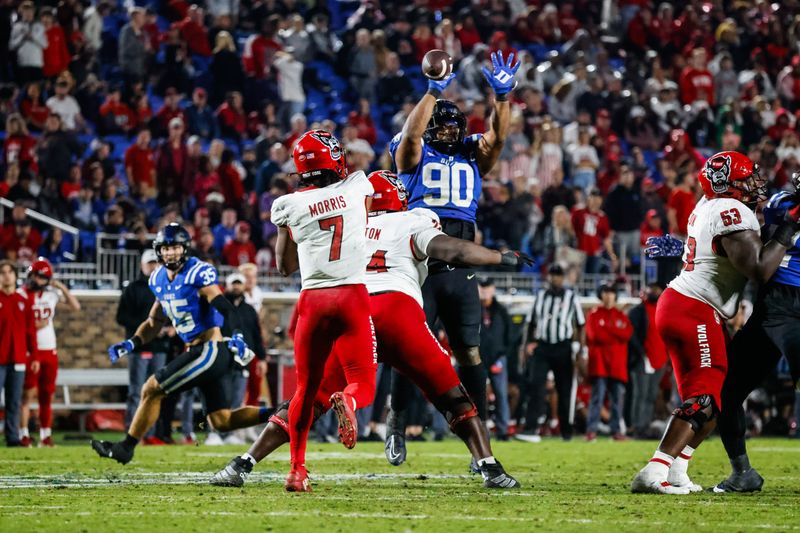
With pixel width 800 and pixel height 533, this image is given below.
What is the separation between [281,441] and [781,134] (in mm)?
16901

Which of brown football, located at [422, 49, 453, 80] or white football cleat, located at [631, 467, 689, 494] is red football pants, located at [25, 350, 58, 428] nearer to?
brown football, located at [422, 49, 453, 80]

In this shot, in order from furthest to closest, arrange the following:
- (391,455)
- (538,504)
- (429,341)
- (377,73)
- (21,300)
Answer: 1. (377,73)
2. (21,300)
3. (391,455)
4. (429,341)
5. (538,504)

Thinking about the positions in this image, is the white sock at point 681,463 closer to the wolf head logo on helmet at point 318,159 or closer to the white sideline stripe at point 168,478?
the white sideline stripe at point 168,478

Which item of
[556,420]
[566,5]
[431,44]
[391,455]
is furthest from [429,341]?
[566,5]

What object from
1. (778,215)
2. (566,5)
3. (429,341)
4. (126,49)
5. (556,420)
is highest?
(566,5)

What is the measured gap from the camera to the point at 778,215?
8406 mm

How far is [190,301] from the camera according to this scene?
1038 centimetres

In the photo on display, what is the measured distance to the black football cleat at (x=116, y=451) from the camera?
1020 centimetres

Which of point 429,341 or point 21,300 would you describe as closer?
point 429,341

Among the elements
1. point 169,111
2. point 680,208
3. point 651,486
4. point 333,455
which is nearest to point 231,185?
point 169,111

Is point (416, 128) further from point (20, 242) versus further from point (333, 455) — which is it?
point (20, 242)

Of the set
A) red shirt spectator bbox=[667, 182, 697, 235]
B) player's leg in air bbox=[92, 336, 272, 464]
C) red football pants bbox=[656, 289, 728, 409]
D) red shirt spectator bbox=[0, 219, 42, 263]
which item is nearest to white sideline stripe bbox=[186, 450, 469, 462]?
player's leg in air bbox=[92, 336, 272, 464]

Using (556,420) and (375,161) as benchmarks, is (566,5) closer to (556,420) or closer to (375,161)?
(375,161)

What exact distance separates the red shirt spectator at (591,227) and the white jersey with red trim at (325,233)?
37.6ft
